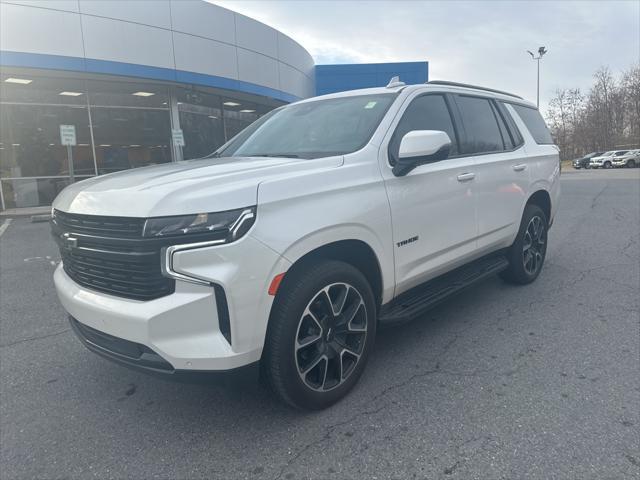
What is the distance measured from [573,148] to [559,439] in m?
70.4

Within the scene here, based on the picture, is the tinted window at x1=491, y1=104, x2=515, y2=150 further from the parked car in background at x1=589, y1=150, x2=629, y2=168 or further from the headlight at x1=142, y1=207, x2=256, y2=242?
the parked car in background at x1=589, y1=150, x2=629, y2=168

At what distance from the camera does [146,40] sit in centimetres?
1530

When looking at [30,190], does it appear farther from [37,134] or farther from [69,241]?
[69,241]

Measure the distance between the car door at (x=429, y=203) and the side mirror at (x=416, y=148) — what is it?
0.21ft

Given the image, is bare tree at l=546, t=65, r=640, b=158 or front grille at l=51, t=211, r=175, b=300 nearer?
front grille at l=51, t=211, r=175, b=300

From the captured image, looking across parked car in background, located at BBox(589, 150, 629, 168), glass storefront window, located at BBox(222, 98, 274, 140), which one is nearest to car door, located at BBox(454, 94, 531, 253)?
glass storefront window, located at BBox(222, 98, 274, 140)

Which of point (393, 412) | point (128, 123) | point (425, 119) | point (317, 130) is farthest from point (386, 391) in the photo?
point (128, 123)

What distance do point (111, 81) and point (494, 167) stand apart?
1545 cm

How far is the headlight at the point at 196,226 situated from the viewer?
2.17m

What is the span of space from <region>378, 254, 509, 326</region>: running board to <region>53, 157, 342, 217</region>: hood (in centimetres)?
110

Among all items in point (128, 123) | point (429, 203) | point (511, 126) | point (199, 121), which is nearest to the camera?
point (429, 203)

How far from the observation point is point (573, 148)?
63.0 meters

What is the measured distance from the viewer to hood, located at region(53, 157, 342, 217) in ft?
7.23

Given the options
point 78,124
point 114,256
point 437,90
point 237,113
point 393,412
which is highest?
point 237,113
